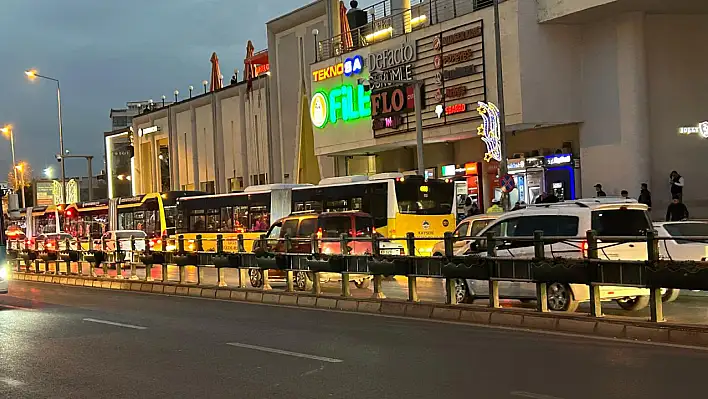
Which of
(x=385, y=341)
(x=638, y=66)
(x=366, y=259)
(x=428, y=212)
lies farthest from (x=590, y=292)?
(x=638, y=66)

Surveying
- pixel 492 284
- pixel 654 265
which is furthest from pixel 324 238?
pixel 654 265

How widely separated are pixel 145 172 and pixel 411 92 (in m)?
38.9

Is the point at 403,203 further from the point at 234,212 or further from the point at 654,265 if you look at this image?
the point at 654,265

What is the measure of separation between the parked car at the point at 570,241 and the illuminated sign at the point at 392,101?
23656 mm

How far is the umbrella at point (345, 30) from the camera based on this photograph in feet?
144

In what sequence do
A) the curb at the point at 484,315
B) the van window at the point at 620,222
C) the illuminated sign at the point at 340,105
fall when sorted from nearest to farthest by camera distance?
the curb at the point at 484,315 < the van window at the point at 620,222 < the illuminated sign at the point at 340,105

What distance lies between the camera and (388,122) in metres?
40.6

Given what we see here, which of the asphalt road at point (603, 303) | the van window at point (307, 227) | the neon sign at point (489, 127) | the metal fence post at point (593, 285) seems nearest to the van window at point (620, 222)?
the asphalt road at point (603, 303)

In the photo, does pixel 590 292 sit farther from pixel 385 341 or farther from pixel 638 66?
pixel 638 66

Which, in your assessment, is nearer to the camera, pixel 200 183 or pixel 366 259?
pixel 366 259

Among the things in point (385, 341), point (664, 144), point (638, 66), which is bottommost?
point (385, 341)

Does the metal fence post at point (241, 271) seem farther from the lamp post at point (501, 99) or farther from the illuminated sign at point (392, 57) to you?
the illuminated sign at point (392, 57)

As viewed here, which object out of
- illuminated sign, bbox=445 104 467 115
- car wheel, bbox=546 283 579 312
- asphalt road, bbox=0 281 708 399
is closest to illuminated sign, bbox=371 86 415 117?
illuminated sign, bbox=445 104 467 115

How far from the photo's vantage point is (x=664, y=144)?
106 feet
